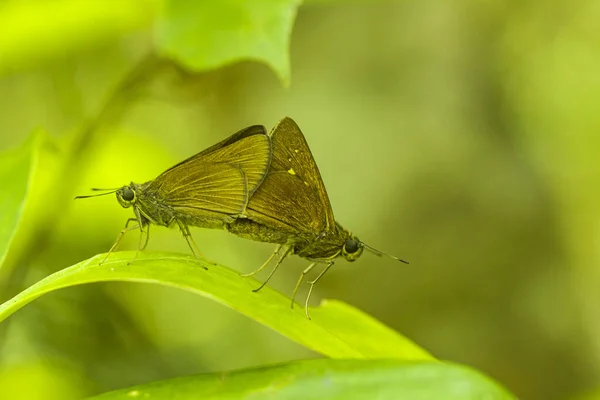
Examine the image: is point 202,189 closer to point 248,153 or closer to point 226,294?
point 248,153

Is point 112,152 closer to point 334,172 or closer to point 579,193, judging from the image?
point 334,172

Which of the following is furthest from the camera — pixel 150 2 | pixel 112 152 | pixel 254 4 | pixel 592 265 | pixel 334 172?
pixel 334 172

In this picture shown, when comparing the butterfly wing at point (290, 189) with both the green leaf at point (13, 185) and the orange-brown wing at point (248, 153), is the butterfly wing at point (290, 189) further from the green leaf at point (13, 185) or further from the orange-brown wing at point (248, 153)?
the green leaf at point (13, 185)

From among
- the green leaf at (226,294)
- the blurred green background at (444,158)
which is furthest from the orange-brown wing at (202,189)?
the blurred green background at (444,158)

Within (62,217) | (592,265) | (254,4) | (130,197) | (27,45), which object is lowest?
(592,265)

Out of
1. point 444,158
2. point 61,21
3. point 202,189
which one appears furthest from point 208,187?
Result: point 444,158

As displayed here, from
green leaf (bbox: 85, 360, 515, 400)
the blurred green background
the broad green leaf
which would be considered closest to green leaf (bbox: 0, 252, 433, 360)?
green leaf (bbox: 85, 360, 515, 400)

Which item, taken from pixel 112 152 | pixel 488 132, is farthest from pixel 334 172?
pixel 112 152
